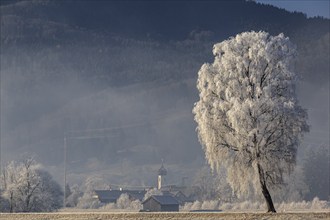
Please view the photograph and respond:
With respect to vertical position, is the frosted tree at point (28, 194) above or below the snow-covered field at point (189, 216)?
above

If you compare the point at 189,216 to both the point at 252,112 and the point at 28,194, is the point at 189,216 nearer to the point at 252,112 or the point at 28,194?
the point at 252,112

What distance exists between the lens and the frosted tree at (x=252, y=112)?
79.1 meters

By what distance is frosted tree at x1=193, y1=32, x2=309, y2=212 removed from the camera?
79.1 metres

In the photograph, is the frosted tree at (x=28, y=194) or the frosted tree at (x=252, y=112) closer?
the frosted tree at (x=252, y=112)

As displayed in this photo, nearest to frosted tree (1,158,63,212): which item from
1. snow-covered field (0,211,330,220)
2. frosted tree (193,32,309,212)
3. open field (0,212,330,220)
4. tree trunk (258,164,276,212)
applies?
open field (0,212,330,220)

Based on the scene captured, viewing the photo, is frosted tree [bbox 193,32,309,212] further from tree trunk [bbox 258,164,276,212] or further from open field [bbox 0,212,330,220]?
open field [bbox 0,212,330,220]

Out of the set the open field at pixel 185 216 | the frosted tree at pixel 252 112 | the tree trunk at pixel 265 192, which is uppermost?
the frosted tree at pixel 252 112

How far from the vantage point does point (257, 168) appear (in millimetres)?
80562

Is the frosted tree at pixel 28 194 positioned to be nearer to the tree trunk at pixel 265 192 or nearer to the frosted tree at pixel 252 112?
the frosted tree at pixel 252 112

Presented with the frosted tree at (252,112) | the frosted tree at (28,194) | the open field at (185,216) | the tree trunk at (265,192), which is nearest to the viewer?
the open field at (185,216)

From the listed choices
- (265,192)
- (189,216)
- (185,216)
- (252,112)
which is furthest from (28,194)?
(252,112)

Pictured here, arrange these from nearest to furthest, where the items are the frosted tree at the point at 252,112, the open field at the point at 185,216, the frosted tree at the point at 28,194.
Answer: the open field at the point at 185,216
the frosted tree at the point at 252,112
the frosted tree at the point at 28,194

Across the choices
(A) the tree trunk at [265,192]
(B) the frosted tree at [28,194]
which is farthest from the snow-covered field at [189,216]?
(B) the frosted tree at [28,194]

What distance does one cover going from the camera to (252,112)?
260 feet
